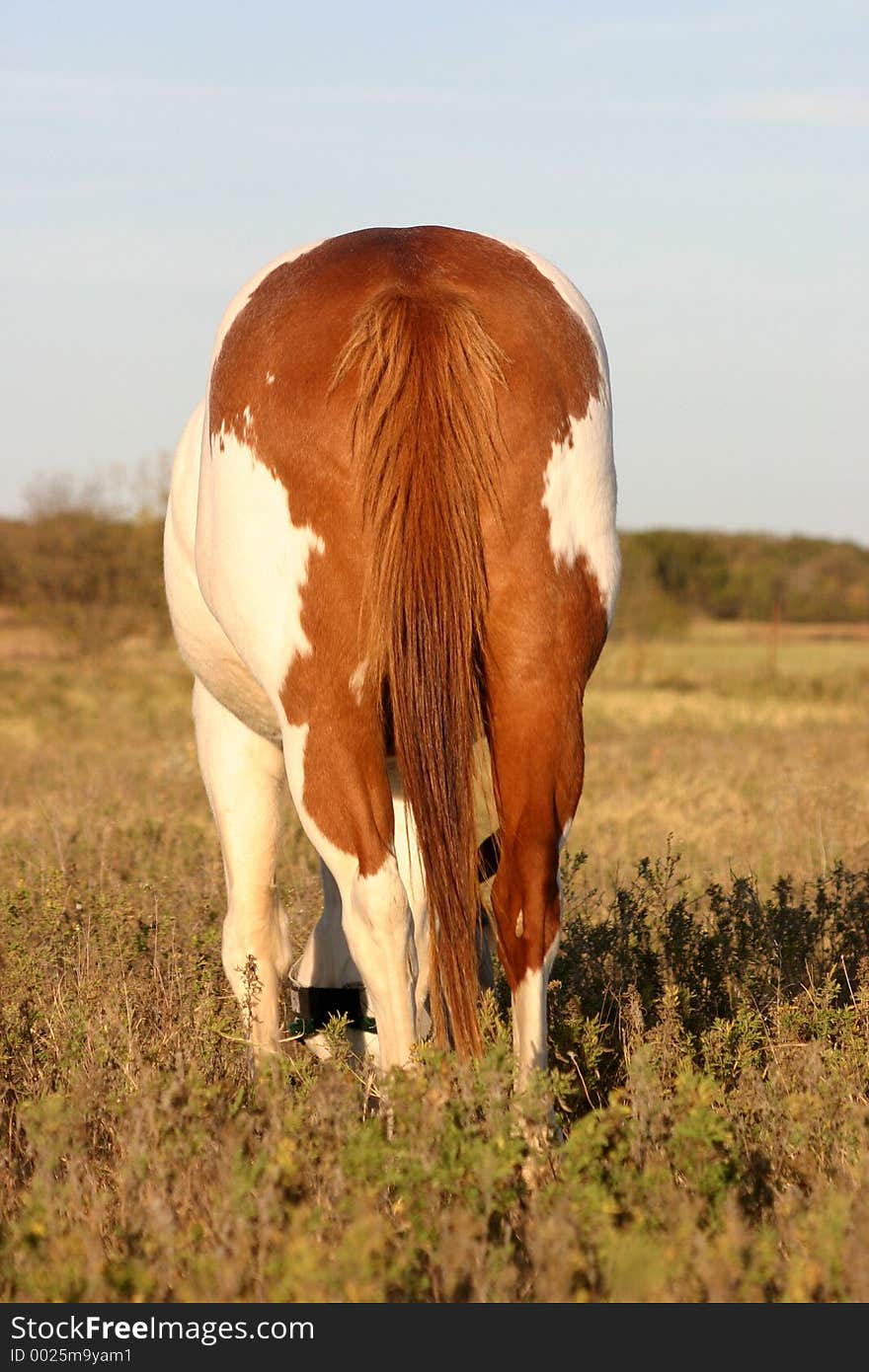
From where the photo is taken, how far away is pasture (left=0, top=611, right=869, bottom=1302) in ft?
7.79

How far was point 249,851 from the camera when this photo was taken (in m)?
3.87

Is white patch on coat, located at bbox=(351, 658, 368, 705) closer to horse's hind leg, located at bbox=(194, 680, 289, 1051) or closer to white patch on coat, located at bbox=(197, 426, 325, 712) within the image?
white patch on coat, located at bbox=(197, 426, 325, 712)

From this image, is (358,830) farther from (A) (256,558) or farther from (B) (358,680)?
(A) (256,558)

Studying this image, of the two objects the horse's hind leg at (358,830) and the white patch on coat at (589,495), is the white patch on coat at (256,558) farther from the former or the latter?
the white patch on coat at (589,495)

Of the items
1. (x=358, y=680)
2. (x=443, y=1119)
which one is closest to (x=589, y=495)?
(x=358, y=680)

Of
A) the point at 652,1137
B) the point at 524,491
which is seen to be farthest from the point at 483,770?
the point at 652,1137

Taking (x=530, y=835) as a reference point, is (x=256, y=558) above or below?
above

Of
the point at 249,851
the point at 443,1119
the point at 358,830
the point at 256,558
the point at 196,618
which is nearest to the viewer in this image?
the point at 443,1119

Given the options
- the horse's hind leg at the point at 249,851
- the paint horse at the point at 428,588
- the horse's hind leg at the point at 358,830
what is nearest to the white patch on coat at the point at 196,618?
the horse's hind leg at the point at 249,851

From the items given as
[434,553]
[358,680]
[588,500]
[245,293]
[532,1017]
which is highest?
[245,293]

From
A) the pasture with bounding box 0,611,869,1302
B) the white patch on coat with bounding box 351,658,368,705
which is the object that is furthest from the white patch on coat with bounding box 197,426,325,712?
the pasture with bounding box 0,611,869,1302

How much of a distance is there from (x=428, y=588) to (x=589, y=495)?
450mm
